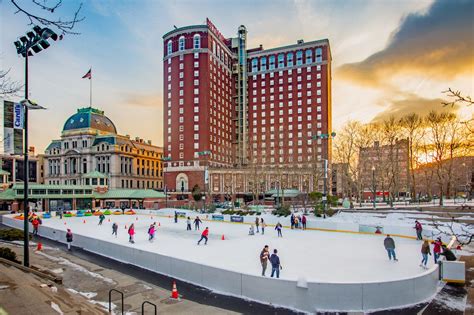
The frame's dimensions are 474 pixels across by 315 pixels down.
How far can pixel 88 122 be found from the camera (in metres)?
93.0

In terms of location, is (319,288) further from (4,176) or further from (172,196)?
(4,176)

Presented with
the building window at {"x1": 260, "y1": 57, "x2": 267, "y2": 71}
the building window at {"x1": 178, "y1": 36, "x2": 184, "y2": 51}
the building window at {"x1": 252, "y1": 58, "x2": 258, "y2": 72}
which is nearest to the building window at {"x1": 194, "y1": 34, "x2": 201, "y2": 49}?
the building window at {"x1": 178, "y1": 36, "x2": 184, "y2": 51}

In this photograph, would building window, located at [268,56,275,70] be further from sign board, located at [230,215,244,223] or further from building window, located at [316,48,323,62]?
sign board, located at [230,215,244,223]

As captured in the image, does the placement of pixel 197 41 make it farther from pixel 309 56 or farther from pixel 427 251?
pixel 427 251

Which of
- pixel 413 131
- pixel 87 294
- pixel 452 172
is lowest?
pixel 87 294

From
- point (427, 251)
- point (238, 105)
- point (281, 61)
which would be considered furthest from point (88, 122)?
point (427, 251)

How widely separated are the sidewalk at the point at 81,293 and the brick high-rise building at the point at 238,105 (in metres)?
54.7

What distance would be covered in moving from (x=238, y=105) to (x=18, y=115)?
8758cm

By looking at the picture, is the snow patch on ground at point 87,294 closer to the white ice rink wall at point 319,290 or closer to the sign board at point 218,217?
the white ice rink wall at point 319,290

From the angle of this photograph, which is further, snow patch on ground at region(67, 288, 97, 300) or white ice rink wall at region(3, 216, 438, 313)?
snow patch on ground at region(67, 288, 97, 300)

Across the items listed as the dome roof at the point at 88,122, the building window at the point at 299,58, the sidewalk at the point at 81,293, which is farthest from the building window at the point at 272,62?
the sidewalk at the point at 81,293

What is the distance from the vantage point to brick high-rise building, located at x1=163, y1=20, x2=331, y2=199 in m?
78.4

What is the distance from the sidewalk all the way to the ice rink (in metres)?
3.31

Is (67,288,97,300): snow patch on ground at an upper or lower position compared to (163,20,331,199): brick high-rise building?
lower
